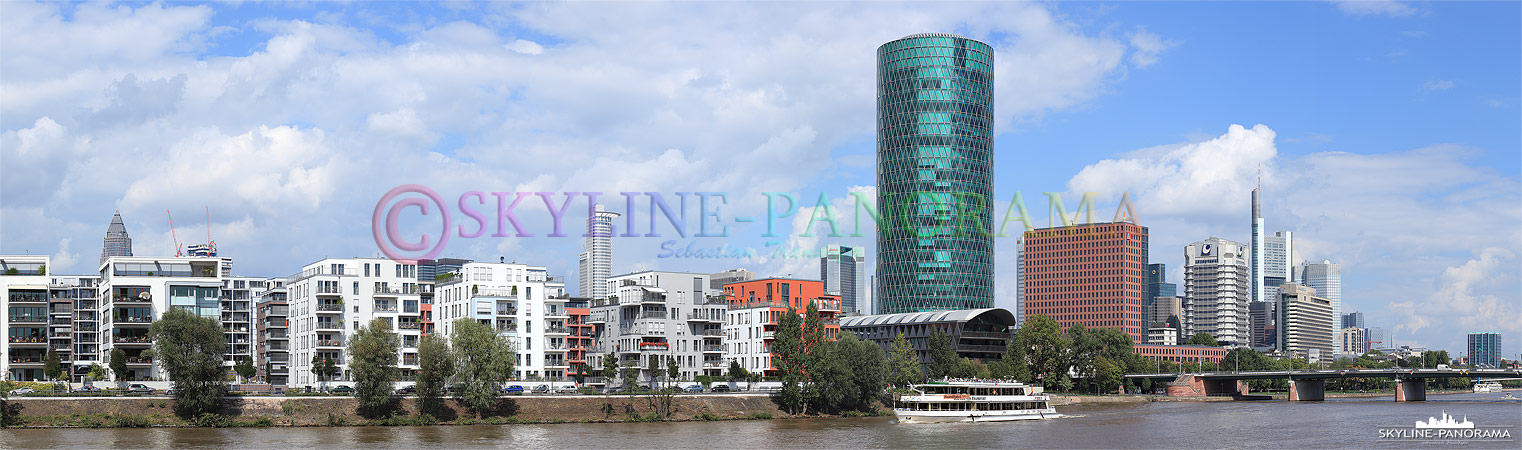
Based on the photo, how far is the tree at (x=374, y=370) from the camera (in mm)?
154250

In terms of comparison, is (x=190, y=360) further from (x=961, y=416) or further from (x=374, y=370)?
(x=961, y=416)

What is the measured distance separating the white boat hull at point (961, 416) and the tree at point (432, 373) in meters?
53.4

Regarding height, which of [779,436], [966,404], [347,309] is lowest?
[966,404]

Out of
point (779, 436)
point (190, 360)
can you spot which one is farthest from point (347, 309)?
point (779, 436)

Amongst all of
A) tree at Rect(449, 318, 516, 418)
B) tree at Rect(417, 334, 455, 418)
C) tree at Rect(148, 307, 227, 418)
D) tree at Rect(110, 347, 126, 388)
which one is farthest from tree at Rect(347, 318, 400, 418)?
tree at Rect(110, 347, 126, 388)

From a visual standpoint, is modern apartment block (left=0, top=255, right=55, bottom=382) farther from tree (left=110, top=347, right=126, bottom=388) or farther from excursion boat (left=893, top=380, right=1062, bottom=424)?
excursion boat (left=893, top=380, right=1062, bottom=424)

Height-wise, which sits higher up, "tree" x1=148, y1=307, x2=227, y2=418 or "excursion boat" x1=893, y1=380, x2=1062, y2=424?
"tree" x1=148, y1=307, x2=227, y2=418

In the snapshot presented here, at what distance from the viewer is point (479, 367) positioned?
160750 millimetres

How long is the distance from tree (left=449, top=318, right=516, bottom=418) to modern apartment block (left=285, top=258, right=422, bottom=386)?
30.0 metres

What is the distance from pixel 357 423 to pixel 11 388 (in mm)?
36606

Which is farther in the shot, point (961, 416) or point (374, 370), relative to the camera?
point (961, 416)

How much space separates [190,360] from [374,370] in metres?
18.8

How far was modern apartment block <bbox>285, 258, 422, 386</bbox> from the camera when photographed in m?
192

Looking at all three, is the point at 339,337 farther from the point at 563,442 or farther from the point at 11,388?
the point at 563,442
